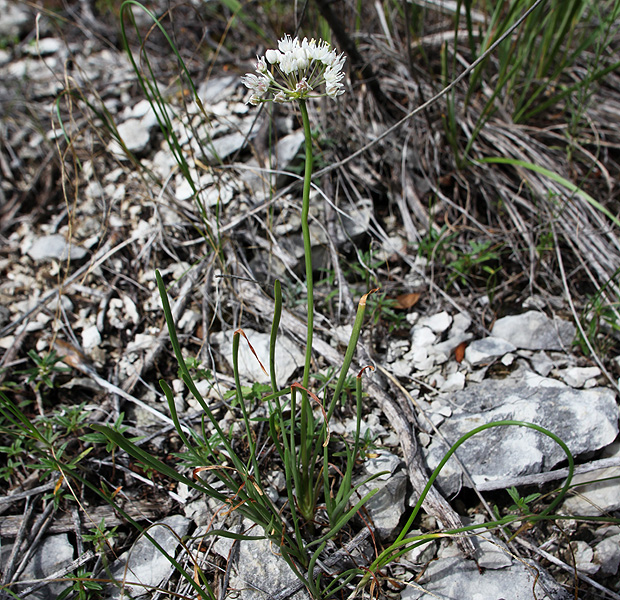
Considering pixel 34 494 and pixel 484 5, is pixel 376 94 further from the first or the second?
pixel 34 494

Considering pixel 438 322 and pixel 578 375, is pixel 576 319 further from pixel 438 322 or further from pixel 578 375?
pixel 438 322

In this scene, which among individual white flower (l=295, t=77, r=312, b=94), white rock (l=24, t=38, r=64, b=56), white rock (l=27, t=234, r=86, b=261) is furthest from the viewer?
white rock (l=24, t=38, r=64, b=56)

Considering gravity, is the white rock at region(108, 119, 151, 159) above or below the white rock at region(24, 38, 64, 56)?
below

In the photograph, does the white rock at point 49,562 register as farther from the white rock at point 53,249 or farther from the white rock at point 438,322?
the white rock at point 438,322

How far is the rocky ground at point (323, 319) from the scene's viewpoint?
131 cm

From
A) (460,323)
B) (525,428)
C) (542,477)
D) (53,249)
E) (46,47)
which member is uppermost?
(46,47)

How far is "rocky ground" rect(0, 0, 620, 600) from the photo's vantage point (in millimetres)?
1307

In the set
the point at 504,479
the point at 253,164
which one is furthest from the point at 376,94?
the point at 504,479

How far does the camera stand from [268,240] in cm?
199

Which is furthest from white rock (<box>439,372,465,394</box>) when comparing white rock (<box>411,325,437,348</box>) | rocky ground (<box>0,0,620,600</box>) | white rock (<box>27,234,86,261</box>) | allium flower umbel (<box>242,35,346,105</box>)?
white rock (<box>27,234,86,261</box>)

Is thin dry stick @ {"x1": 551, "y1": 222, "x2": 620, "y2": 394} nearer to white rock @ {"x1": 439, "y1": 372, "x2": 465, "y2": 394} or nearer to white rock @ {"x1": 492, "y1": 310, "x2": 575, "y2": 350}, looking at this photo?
white rock @ {"x1": 492, "y1": 310, "x2": 575, "y2": 350}

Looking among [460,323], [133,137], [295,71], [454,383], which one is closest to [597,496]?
[454,383]

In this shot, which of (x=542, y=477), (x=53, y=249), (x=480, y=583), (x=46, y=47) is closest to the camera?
(x=480, y=583)

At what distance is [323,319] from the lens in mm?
1792
